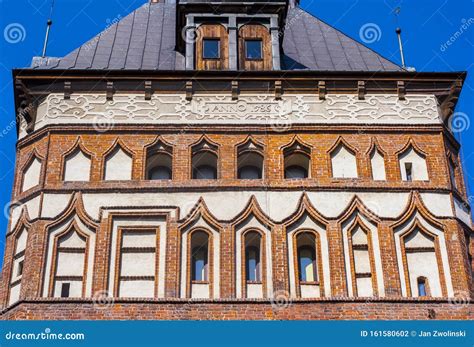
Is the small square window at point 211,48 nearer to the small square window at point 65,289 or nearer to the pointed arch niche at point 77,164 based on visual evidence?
the pointed arch niche at point 77,164

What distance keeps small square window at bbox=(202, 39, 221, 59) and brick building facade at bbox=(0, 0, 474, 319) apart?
4 centimetres

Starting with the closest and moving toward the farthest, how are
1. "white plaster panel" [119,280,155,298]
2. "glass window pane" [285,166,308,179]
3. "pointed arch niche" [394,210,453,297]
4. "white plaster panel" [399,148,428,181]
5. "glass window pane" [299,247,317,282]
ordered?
"white plaster panel" [119,280,155,298]
"pointed arch niche" [394,210,453,297]
"glass window pane" [299,247,317,282]
"white plaster panel" [399,148,428,181]
"glass window pane" [285,166,308,179]

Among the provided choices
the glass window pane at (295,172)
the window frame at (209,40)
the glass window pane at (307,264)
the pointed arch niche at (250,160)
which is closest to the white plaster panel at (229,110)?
the pointed arch niche at (250,160)

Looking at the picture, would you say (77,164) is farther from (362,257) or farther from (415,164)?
(415,164)

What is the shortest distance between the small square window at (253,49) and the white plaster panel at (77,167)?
4.89m

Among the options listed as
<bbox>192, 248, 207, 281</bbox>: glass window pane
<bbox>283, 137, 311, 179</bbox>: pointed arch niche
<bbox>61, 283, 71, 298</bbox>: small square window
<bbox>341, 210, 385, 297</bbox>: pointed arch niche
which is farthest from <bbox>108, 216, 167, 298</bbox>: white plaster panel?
<bbox>341, 210, 385, 297</bbox>: pointed arch niche

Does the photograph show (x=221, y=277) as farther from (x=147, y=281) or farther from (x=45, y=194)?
(x=45, y=194)

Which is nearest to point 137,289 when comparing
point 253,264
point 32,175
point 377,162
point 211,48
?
point 253,264

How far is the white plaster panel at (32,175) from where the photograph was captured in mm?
19047

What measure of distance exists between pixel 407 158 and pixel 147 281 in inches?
267

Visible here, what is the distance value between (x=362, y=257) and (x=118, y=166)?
5928 mm

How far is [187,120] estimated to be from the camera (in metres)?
19.5

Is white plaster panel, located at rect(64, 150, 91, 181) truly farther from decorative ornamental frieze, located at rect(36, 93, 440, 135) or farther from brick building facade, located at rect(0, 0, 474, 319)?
decorative ornamental frieze, located at rect(36, 93, 440, 135)

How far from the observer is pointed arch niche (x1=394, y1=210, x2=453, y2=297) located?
57.3 ft
